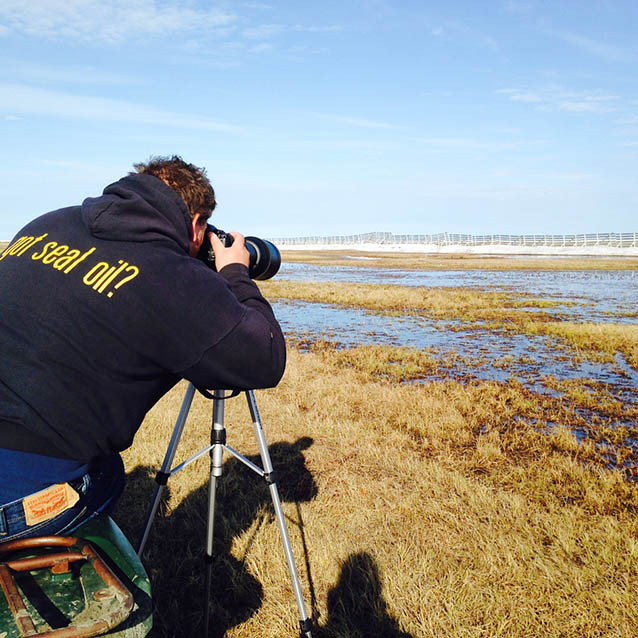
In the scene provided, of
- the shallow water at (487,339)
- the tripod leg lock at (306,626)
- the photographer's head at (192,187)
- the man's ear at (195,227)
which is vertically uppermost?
the photographer's head at (192,187)

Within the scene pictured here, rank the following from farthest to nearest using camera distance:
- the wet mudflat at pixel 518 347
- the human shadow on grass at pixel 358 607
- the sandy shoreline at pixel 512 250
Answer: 1. the sandy shoreline at pixel 512 250
2. the wet mudflat at pixel 518 347
3. the human shadow on grass at pixel 358 607

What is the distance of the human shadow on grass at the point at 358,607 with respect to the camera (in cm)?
268

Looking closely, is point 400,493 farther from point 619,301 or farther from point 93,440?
point 619,301

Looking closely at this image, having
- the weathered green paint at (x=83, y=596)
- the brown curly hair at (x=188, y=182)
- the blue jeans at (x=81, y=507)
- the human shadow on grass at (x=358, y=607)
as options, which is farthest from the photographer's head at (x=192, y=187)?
the human shadow on grass at (x=358, y=607)

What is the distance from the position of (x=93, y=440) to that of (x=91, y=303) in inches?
17.4

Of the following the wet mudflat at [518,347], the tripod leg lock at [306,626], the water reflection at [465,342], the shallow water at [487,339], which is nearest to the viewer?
the tripod leg lock at [306,626]

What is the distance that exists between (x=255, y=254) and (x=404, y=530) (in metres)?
2.22

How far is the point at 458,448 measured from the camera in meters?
5.01

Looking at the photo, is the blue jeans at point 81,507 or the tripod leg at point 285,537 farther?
the tripod leg at point 285,537

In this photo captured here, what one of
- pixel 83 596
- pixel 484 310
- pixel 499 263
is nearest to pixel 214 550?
pixel 83 596

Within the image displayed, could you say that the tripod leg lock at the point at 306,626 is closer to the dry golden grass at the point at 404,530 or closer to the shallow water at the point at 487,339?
the dry golden grass at the point at 404,530

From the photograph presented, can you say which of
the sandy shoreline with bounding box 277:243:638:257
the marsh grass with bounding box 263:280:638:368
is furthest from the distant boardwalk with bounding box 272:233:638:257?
the marsh grass with bounding box 263:280:638:368

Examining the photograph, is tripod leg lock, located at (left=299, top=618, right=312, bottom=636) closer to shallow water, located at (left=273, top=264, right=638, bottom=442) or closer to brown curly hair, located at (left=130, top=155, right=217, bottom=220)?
brown curly hair, located at (left=130, top=155, right=217, bottom=220)

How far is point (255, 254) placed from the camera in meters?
2.50
